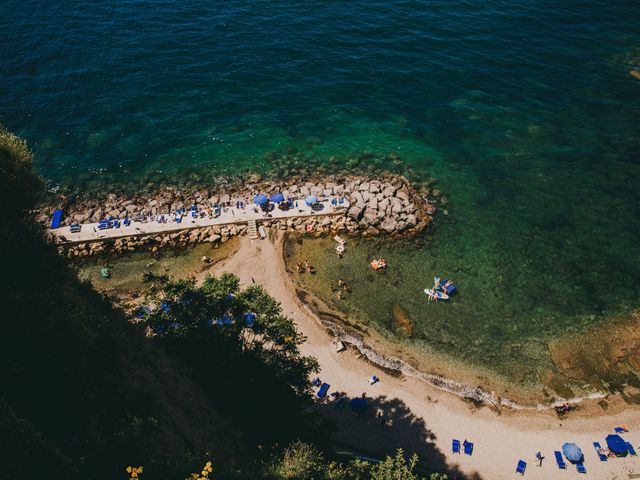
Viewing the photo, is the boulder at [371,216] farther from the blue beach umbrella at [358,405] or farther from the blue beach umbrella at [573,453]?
the blue beach umbrella at [573,453]

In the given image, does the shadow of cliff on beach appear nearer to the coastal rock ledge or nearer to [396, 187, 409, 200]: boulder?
the coastal rock ledge

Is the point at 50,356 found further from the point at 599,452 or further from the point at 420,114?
the point at 420,114

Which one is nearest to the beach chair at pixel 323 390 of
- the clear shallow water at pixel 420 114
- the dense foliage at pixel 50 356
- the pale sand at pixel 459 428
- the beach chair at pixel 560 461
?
the pale sand at pixel 459 428

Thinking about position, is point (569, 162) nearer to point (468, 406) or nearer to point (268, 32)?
point (468, 406)

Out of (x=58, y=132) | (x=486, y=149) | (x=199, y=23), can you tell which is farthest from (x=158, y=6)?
(x=486, y=149)

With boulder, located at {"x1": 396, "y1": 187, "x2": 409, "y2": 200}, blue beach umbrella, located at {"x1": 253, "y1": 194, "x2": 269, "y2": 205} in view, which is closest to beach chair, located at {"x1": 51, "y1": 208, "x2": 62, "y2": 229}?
blue beach umbrella, located at {"x1": 253, "y1": 194, "x2": 269, "y2": 205}
